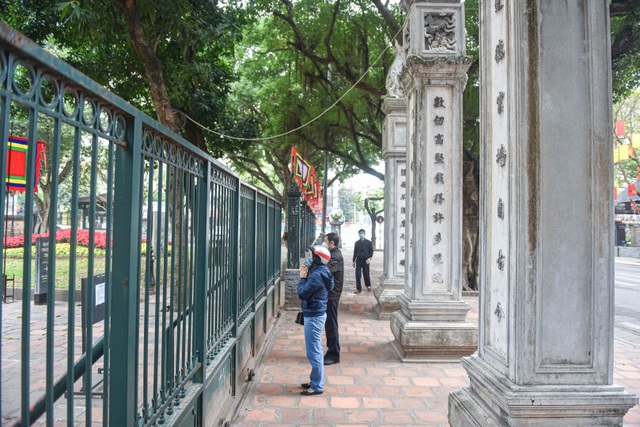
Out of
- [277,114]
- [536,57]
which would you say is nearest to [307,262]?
[536,57]

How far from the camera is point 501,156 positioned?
3174 millimetres

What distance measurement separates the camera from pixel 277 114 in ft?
55.0

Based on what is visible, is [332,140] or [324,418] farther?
[332,140]

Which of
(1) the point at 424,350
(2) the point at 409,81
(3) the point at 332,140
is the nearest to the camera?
(1) the point at 424,350

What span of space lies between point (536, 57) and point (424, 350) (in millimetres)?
4176

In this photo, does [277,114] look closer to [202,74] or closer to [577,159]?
[202,74]

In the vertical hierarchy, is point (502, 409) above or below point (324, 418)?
above

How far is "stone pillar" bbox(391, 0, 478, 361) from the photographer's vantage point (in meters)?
6.33

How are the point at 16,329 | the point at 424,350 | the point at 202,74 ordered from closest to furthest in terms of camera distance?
the point at 424,350
the point at 16,329
the point at 202,74

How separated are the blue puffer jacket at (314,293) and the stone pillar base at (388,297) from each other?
14.3 feet

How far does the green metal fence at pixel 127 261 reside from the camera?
1.41 meters

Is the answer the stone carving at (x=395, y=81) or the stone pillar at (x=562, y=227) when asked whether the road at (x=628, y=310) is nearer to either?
the stone pillar at (x=562, y=227)

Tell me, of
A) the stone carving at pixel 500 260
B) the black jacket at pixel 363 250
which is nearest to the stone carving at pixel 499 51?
the stone carving at pixel 500 260

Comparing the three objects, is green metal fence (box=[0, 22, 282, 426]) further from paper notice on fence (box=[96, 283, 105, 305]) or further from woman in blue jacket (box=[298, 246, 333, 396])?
woman in blue jacket (box=[298, 246, 333, 396])
